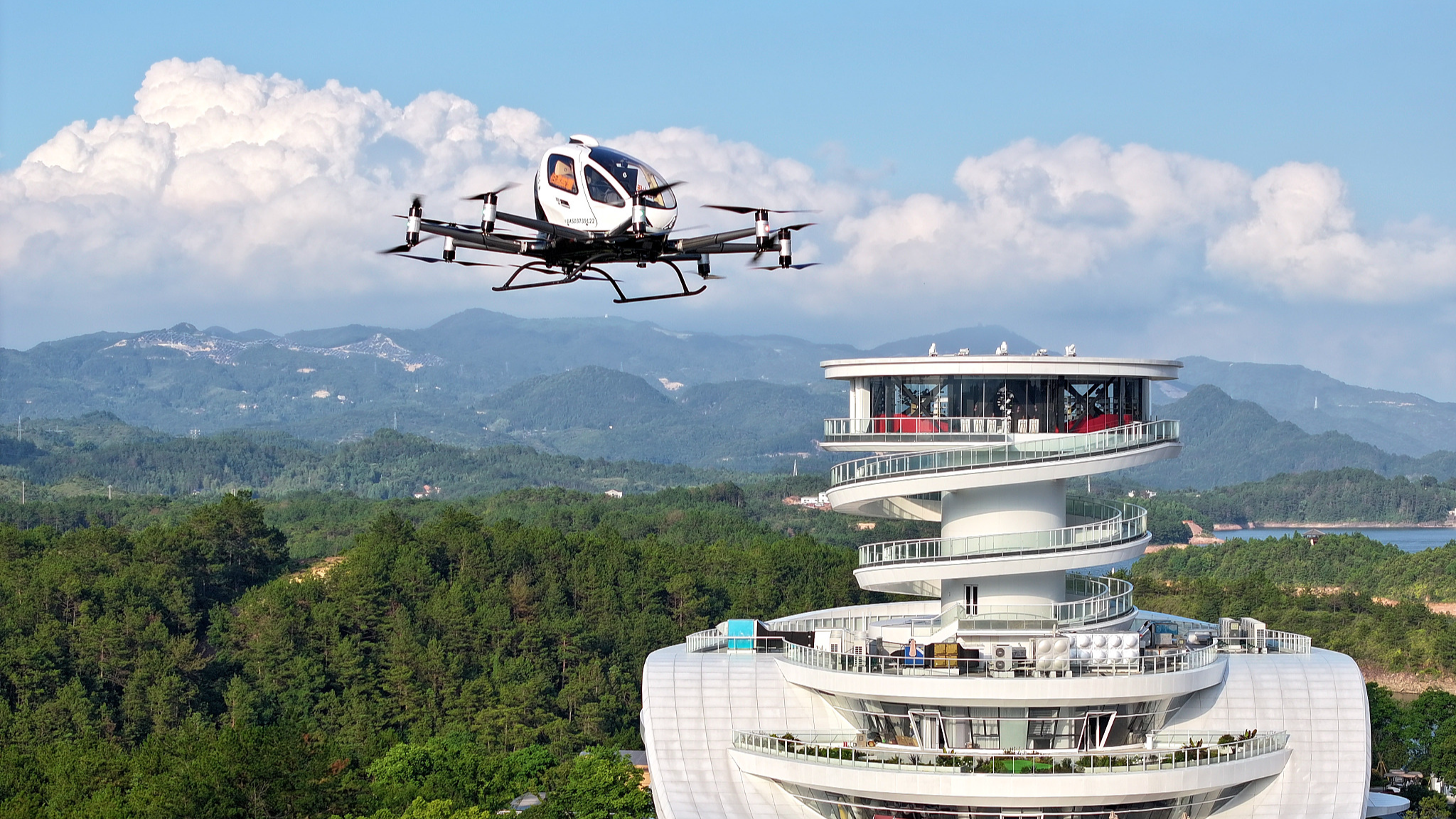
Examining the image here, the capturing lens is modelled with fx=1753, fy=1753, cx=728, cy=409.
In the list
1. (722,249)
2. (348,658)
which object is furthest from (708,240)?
(348,658)

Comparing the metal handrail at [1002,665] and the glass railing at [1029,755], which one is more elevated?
the metal handrail at [1002,665]

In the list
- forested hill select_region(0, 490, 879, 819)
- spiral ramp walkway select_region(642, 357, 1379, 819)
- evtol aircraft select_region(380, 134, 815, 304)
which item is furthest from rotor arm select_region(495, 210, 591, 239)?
forested hill select_region(0, 490, 879, 819)

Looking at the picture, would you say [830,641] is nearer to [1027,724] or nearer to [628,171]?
[1027,724]

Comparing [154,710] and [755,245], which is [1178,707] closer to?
[755,245]

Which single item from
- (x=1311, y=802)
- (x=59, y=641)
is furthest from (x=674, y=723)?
(x=59, y=641)

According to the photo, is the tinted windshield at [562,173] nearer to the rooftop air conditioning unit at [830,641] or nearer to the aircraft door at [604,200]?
the aircraft door at [604,200]

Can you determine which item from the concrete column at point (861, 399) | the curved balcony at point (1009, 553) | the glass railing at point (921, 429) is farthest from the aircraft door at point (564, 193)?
the concrete column at point (861, 399)

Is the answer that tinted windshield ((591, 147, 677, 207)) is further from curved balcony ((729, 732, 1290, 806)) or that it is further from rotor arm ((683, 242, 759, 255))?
curved balcony ((729, 732, 1290, 806))

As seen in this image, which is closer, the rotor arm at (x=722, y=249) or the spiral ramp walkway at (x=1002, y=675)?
the rotor arm at (x=722, y=249)
